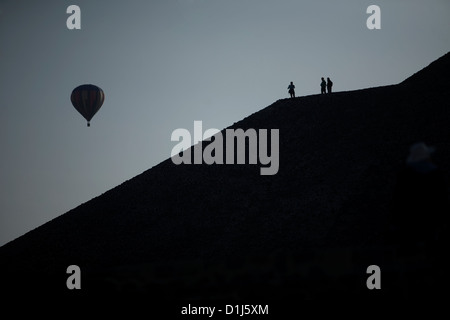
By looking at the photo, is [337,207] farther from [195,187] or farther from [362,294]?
[362,294]

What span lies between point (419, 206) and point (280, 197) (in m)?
21.2

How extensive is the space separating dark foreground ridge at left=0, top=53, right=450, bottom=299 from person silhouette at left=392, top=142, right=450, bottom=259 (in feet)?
40.0

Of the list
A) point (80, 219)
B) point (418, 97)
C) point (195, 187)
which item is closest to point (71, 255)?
point (80, 219)

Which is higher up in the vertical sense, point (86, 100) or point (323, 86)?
point (323, 86)

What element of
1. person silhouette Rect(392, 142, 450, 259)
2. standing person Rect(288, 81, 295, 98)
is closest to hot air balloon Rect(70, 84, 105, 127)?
standing person Rect(288, 81, 295, 98)

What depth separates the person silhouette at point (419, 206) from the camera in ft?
21.1

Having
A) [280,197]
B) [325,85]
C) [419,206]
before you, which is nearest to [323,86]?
[325,85]

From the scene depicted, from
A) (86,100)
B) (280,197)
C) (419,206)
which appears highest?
(86,100)

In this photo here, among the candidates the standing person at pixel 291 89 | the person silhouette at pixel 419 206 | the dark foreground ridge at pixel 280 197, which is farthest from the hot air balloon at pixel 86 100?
the person silhouette at pixel 419 206

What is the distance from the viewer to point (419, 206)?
6.48 m

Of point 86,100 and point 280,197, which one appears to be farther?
point 86,100

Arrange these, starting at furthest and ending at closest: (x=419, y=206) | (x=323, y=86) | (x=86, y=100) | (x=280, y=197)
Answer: (x=86, y=100), (x=323, y=86), (x=280, y=197), (x=419, y=206)

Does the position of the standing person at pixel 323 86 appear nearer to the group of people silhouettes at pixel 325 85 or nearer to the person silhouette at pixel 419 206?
Result: the group of people silhouettes at pixel 325 85

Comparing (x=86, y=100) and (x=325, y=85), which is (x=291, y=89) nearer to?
(x=325, y=85)
